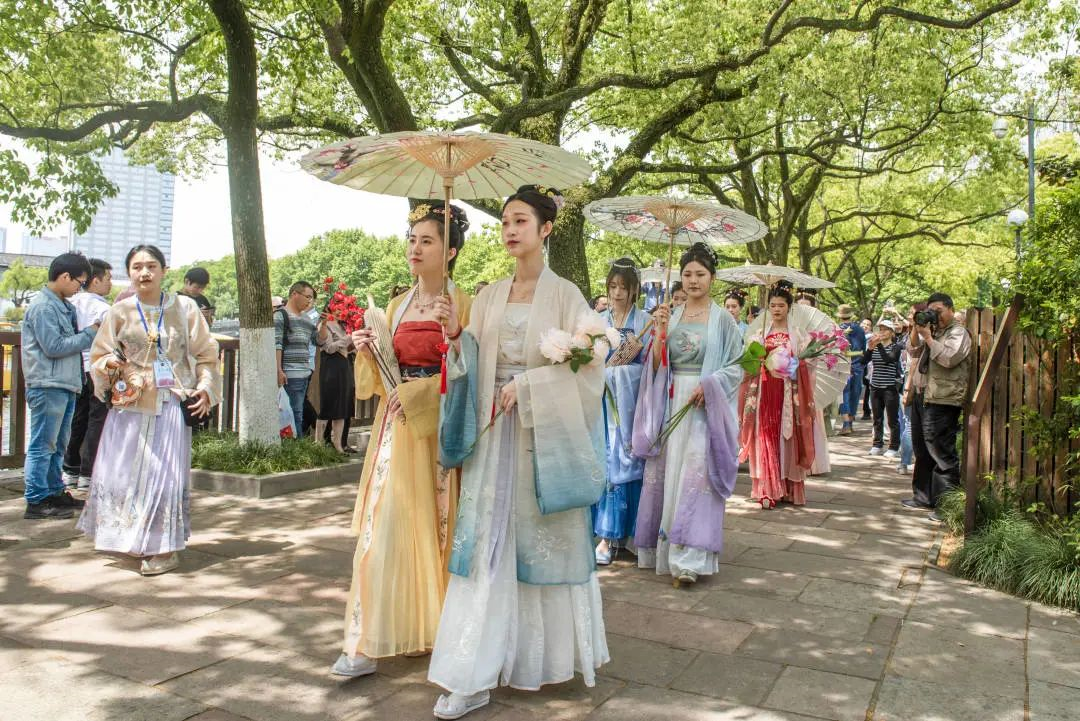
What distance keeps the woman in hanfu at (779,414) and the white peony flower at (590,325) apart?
422cm

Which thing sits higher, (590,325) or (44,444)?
(590,325)

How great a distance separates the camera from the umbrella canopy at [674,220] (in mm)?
5398

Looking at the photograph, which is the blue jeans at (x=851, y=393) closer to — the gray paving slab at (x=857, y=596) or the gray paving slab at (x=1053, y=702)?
the gray paving slab at (x=857, y=596)

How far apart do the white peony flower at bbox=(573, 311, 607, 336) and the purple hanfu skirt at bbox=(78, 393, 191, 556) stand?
296 centimetres

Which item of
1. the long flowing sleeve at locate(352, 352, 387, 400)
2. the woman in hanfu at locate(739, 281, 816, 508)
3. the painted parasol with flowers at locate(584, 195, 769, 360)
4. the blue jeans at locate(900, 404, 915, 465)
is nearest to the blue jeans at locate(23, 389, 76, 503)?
the long flowing sleeve at locate(352, 352, 387, 400)

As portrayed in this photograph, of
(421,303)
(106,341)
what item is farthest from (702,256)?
(106,341)

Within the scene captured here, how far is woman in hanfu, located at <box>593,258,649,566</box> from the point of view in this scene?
18.6ft

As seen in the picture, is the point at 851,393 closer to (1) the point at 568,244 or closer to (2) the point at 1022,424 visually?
(1) the point at 568,244

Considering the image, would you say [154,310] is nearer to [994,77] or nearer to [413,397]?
[413,397]

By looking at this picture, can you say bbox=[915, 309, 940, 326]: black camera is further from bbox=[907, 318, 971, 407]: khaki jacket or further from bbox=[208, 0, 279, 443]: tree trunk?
bbox=[208, 0, 279, 443]: tree trunk

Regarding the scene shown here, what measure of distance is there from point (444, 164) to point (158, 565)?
3005 millimetres

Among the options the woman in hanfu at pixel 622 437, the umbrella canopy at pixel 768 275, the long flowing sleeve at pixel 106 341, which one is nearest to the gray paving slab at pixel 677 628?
the woman in hanfu at pixel 622 437

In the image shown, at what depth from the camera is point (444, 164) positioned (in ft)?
11.7

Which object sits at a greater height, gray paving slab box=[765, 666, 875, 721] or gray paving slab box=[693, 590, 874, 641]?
gray paving slab box=[693, 590, 874, 641]
